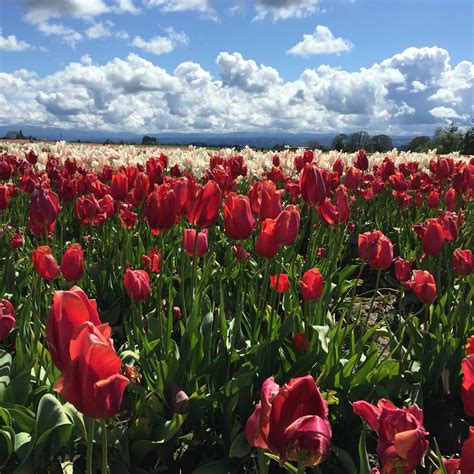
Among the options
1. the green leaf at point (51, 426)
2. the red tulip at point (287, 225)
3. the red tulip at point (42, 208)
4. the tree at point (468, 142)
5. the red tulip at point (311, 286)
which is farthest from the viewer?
the tree at point (468, 142)

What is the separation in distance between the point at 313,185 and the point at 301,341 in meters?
0.95

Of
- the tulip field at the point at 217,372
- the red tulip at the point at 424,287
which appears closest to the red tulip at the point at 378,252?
the tulip field at the point at 217,372

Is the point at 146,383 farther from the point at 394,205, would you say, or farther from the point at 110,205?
the point at 394,205

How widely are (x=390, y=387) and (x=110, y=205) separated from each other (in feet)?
8.25

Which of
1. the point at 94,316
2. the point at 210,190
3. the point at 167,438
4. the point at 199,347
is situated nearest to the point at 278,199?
the point at 210,190

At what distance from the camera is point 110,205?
4219 mm

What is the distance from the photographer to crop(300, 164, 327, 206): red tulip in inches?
125

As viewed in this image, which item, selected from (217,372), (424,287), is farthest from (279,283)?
(424,287)

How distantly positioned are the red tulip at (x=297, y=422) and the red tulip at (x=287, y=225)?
147 centimetres

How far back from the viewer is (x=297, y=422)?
995 millimetres

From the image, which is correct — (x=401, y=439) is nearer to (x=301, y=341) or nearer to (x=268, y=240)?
(x=268, y=240)

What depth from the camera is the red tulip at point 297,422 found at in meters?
0.99

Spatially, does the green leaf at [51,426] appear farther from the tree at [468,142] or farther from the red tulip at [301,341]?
the tree at [468,142]

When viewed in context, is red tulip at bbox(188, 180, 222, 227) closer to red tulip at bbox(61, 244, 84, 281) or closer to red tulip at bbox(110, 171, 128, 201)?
red tulip at bbox(61, 244, 84, 281)
